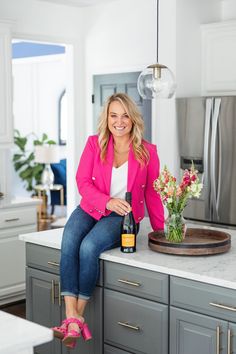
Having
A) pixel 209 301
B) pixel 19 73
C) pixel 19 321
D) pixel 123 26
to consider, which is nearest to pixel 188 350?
pixel 209 301

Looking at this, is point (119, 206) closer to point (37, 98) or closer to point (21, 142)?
point (21, 142)

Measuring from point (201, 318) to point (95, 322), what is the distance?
0.69 m

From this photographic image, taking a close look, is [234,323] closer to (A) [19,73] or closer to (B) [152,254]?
(B) [152,254]

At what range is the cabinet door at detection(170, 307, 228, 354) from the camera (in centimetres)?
260

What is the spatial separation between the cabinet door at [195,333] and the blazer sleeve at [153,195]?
2.34ft

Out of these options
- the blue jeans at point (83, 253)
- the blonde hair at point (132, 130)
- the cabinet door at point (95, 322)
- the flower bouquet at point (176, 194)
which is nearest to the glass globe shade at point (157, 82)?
the blonde hair at point (132, 130)

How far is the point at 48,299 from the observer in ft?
11.3

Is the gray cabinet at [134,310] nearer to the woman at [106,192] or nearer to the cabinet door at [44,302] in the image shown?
the woman at [106,192]

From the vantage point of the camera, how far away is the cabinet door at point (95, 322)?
3.13 meters

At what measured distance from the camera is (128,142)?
3314mm

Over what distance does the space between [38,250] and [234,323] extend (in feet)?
4.33

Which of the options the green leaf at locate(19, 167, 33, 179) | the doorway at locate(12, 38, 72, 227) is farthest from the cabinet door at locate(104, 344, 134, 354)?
the doorway at locate(12, 38, 72, 227)

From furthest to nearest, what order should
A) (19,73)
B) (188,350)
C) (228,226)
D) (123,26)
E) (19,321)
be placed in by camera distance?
(19,73)
(123,26)
(228,226)
(188,350)
(19,321)

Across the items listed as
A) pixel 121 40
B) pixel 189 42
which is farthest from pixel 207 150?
pixel 121 40
